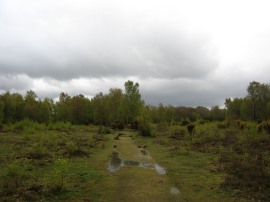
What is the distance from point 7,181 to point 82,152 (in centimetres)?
898

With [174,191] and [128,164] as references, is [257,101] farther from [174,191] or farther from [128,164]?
[174,191]

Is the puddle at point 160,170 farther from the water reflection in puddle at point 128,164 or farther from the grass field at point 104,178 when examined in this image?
the grass field at point 104,178

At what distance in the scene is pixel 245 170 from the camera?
14.1 metres

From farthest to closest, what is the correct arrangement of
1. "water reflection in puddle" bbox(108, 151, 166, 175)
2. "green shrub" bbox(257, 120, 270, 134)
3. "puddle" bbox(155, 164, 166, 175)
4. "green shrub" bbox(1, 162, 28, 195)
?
"green shrub" bbox(257, 120, 270, 134) → "water reflection in puddle" bbox(108, 151, 166, 175) → "puddle" bbox(155, 164, 166, 175) → "green shrub" bbox(1, 162, 28, 195)

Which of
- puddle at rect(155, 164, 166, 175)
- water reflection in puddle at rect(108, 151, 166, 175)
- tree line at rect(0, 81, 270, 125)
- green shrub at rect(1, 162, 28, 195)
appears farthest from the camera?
tree line at rect(0, 81, 270, 125)

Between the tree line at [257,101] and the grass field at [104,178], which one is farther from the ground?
the tree line at [257,101]

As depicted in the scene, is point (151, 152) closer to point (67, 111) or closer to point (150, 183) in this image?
point (150, 183)

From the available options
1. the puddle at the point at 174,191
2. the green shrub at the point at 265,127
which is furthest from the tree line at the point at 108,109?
the puddle at the point at 174,191

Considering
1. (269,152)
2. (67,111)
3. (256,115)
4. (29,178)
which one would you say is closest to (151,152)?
(269,152)

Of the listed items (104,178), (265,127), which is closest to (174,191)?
(104,178)

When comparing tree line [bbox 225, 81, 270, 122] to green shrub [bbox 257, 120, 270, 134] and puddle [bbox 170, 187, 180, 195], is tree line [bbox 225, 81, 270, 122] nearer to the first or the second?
green shrub [bbox 257, 120, 270, 134]

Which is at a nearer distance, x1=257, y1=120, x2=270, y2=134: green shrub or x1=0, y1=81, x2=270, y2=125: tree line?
x1=257, y1=120, x2=270, y2=134: green shrub

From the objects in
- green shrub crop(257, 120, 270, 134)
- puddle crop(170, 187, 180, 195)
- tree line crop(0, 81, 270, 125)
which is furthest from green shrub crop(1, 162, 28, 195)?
tree line crop(0, 81, 270, 125)

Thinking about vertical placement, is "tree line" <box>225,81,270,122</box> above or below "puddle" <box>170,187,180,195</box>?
above
